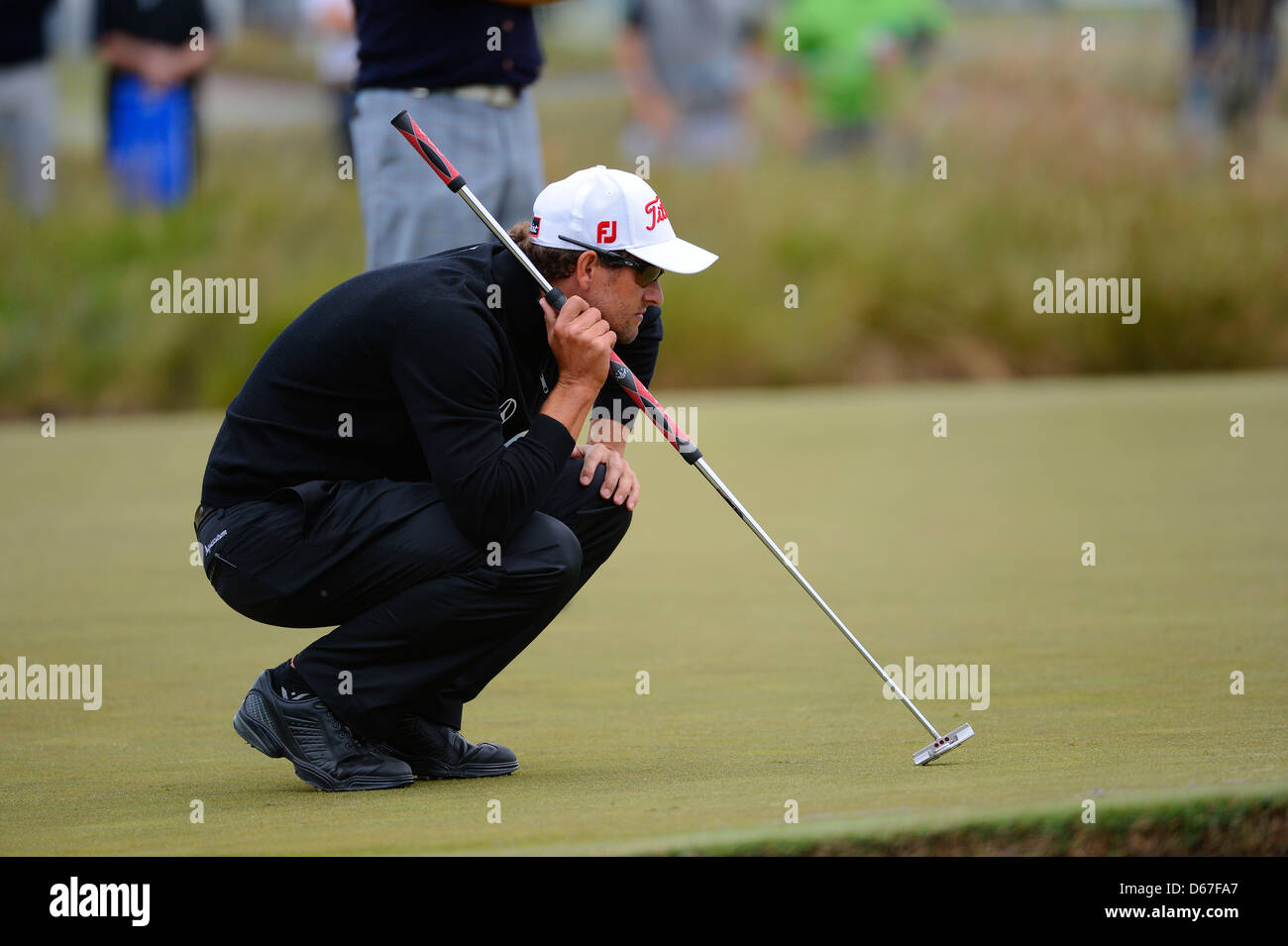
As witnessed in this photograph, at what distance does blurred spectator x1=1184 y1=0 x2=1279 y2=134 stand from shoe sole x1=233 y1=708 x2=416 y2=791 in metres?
11.6

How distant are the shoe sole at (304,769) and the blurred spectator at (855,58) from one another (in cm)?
1132

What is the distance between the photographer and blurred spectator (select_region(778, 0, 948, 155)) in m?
14.9

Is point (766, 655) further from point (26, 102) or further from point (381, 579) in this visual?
point (26, 102)

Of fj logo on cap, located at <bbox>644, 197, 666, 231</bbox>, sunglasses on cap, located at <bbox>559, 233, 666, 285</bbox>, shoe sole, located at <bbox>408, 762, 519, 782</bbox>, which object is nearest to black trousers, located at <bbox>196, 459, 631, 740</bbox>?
shoe sole, located at <bbox>408, 762, 519, 782</bbox>

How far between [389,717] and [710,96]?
451 inches

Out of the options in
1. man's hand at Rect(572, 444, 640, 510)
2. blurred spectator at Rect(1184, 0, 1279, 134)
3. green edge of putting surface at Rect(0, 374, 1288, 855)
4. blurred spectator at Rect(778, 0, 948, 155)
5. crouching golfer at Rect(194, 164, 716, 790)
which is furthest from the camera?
blurred spectator at Rect(778, 0, 948, 155)

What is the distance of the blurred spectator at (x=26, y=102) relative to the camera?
11836 mm

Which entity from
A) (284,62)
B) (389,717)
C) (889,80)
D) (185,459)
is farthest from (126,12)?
(284,62)

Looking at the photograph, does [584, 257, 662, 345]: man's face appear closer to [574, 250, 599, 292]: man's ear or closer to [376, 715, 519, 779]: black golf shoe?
[574, 250, 599, 292]: man's ear

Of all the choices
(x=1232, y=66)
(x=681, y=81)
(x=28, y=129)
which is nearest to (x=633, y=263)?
(x=28, y=129)

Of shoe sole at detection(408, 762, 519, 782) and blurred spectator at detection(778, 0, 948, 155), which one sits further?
blurred spectator at detection(778, 0, 948, 155)

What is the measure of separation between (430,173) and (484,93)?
300mm

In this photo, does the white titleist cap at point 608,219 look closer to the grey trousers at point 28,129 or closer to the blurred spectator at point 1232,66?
the grey trousers at point 28,129

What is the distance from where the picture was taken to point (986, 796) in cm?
361
